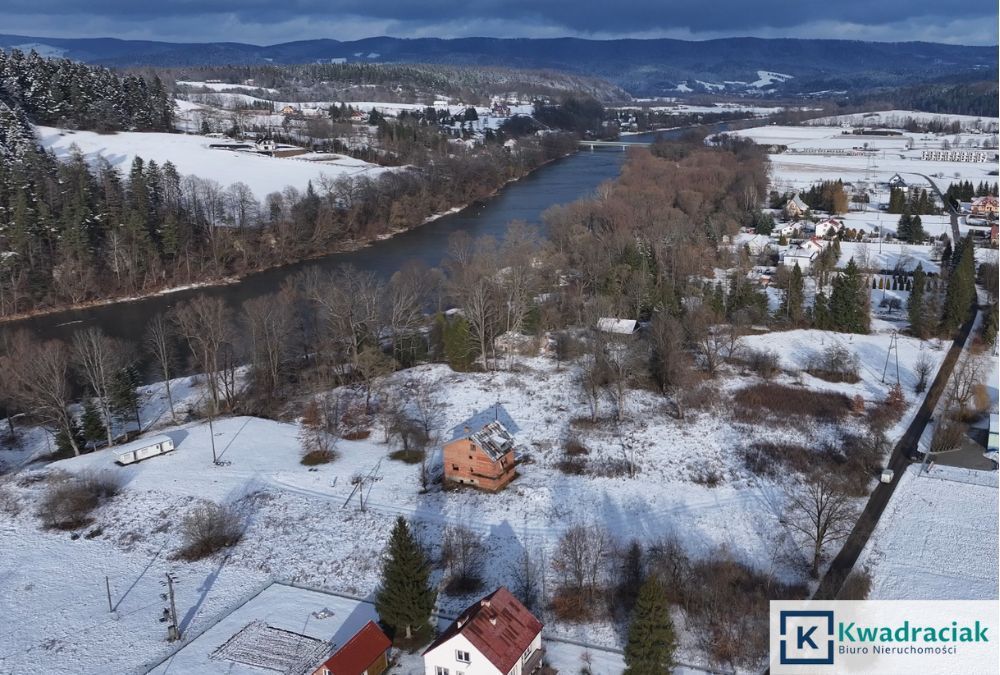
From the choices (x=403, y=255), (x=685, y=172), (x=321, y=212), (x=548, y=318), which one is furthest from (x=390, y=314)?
(x=685, y=172)

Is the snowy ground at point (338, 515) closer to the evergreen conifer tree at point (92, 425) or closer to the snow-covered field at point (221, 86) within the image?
the evergreen conifer tree at point (92, 425)

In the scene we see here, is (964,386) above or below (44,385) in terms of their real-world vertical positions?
below

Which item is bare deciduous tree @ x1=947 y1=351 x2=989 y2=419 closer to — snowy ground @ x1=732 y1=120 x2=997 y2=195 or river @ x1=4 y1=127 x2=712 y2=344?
river @ x1=4 y1=127 x2=712 y2=344

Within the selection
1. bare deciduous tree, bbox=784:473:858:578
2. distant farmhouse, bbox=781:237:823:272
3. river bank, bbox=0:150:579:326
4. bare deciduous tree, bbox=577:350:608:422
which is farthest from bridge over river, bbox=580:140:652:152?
bare deciduous tree, bbox=784:473:858:578

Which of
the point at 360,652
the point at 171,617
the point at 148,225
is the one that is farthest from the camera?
the point at 148,225

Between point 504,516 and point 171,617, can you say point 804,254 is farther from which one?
point 171,617

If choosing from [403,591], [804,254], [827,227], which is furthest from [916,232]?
[403,591]
